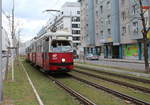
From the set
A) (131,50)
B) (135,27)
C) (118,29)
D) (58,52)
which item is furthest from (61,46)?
(118,29)

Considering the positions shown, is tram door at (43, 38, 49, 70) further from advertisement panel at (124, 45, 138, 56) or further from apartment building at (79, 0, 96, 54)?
apartment building at (79, 0, 96, 54)

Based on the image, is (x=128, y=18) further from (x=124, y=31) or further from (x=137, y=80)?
(x=137, y=80)

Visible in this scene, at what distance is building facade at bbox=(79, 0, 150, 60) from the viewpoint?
155 ft

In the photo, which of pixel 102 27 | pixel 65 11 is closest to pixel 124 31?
pixel 102 27

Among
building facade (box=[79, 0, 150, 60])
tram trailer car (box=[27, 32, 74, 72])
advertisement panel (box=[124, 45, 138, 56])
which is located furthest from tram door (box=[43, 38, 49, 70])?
advertisement panel (box=[124, 45, 138, 56])

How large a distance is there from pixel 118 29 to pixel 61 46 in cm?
3855

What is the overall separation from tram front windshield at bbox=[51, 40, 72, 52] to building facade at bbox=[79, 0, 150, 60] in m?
23.8

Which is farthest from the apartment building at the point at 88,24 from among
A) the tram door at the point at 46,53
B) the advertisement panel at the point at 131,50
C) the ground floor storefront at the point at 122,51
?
the tram door at the point at 46,53

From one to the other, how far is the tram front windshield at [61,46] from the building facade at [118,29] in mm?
23802

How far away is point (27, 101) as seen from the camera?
9.58 m

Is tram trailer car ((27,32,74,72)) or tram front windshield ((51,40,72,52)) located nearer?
tram trailer car ((27,32,74,72))

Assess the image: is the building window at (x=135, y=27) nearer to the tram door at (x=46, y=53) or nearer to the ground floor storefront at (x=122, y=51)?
the ground floor storefront at (x=122, y=51)

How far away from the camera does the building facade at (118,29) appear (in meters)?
47.2

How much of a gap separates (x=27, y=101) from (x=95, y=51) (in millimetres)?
62805
